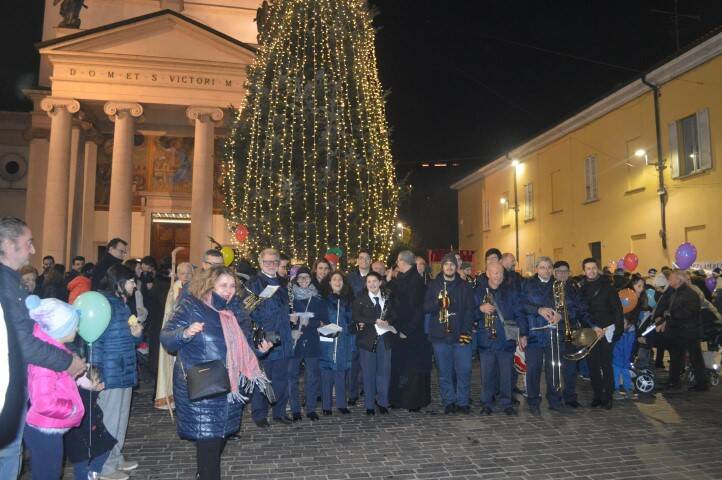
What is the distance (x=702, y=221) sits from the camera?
656 inches

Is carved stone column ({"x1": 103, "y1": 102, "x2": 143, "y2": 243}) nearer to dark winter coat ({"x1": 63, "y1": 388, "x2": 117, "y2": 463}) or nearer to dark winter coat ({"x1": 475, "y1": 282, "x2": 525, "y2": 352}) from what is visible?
dark winter coat ({"x1": 475, "y1": 282, "x2": 525, "y2": 352})

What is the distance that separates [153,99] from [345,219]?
479 inches

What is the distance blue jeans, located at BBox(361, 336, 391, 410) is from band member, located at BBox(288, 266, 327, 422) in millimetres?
689

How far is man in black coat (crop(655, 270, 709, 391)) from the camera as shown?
368 inches

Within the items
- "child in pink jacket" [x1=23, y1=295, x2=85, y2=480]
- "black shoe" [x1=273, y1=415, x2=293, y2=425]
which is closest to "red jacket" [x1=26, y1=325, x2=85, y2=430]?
"child in pink jacket" [x1=23, y1=295, x2=85, y2=480]

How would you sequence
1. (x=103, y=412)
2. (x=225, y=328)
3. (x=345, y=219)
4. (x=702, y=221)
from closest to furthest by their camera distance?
(x=225, y=328) < (x=103, y=412) < (x=345, y=219) < (x=702, y=221)

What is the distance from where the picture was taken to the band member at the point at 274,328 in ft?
22.3

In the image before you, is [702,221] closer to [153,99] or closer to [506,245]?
[506,245]

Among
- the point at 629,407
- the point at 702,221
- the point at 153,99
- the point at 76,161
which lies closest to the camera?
the point at 629,407

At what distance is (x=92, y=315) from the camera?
4.49m

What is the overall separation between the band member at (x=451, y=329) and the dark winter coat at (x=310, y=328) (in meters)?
1.54

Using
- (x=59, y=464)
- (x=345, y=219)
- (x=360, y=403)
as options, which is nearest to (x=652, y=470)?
(x=360, y=403)

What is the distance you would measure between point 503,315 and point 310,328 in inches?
109

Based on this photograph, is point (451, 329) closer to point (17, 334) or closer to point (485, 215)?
point (17, 334)
